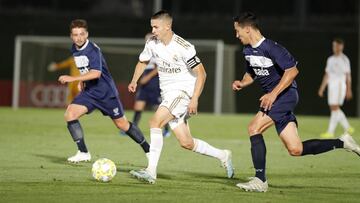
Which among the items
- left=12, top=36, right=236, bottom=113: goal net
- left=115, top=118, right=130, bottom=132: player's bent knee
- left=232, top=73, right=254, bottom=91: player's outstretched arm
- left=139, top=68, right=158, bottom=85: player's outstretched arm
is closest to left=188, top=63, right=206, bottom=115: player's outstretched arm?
left=232, top=73, right=254, bottom=91: player's outstretched arm

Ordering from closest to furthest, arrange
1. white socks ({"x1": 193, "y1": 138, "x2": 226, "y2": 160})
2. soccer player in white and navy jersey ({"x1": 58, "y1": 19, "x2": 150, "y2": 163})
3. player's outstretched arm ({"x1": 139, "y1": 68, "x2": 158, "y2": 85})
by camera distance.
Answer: white socks ({"x1": 193, "y1": 138, "x2": 226, "y2": 160}) < soccer player in white and navy jersey ({"x1": 58, "y1": 19, "x2": 150, "y2": 163}) < player's outstretched arm ({"x1": 139, "y1": 68, "x2": 158, "y2": 85})

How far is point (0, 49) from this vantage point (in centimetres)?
2909

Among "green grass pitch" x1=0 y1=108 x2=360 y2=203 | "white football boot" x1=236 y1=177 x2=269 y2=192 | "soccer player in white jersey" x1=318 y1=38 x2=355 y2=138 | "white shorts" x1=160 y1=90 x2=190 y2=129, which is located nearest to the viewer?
"green grass pitch" x1=0 y1=108 x2=360 y2=203

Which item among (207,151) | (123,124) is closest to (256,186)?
(207,151)

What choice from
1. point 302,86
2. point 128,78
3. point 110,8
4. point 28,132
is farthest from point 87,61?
point 110,8

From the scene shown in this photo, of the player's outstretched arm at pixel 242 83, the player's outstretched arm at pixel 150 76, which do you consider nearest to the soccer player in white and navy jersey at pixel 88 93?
the player's outstretched arm at pixel 242 83

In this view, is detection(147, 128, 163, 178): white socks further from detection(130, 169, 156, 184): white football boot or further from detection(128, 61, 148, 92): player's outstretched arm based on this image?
detection(128, 61, 148, 92): player's outstretched arm

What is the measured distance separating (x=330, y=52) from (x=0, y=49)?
459 inches

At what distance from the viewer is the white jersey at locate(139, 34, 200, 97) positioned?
9.72 meters

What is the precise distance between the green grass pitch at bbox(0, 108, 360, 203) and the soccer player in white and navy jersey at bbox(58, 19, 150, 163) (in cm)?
41

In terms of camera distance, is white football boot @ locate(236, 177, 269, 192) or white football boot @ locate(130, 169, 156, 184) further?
white football boot @ locate(130, 169, 156, 184)

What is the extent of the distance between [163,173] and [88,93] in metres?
1.87

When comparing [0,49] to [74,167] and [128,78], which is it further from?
[74,167]

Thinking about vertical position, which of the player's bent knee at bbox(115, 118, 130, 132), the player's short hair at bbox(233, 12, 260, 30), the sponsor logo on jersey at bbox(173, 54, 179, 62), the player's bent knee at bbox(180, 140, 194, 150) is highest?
the player's short hair at bbox(233, 12, 260, 30)
